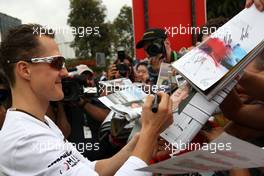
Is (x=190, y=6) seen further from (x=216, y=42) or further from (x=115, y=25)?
(x=115, y=25)

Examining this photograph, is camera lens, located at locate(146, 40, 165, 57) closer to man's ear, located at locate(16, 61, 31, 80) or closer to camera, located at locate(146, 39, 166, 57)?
camera, located at locate(146, 39, 166, 57)

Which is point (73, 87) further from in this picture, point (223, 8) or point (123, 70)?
point (223, 8)

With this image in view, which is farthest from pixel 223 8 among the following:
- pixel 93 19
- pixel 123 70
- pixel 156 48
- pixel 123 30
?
pixel 123 30

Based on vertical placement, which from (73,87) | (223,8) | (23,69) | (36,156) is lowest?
(36,156)

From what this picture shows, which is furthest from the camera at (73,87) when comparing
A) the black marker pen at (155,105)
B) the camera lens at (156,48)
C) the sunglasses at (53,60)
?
the black marker pen at (155,105)

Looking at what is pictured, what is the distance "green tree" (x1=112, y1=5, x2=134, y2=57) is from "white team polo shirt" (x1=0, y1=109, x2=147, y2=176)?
35665 millimetres

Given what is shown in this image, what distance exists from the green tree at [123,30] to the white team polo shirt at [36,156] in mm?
35665

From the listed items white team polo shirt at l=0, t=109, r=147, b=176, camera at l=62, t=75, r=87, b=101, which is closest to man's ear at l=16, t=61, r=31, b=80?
white team polo shirt at l=0, t=109, r=147, b=176

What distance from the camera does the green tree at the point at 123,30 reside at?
39.4 m

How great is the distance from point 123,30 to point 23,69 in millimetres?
44727

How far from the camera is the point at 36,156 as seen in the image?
177 cm

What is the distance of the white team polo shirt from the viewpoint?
1.77 metres

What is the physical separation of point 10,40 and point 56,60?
219 mm
